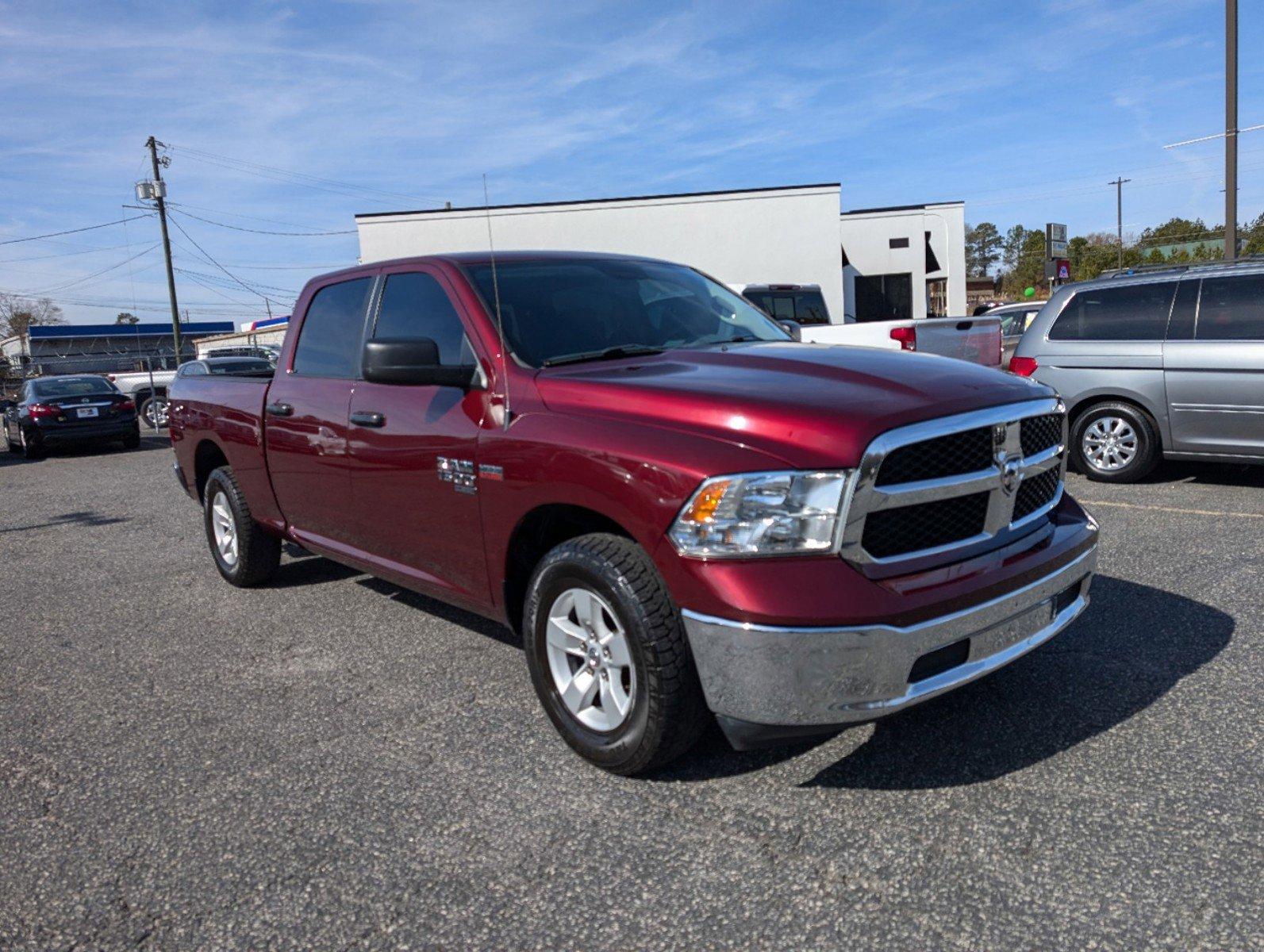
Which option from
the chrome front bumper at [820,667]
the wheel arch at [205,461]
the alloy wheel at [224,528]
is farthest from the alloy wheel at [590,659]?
the wheel arch at [205,461]

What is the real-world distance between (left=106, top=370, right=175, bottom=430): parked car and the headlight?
79.0 feet

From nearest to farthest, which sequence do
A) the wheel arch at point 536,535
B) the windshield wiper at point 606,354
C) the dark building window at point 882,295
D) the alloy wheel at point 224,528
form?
the wheel arch at point 536,535, the windshield wiper at point 606,354, the alloy wheel at point 224,528, the dark building window at point 882,295

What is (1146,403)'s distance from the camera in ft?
26.5

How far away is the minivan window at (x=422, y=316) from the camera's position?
3961 mm

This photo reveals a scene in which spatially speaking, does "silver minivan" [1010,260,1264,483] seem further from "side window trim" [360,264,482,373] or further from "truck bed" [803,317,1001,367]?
"side window trim" [360,264,482,373]

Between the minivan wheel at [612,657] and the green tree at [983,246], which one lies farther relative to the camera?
the green tree at [983,246]

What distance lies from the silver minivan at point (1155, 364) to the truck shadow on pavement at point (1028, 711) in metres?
3.75

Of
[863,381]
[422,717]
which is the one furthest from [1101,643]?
[422,717]

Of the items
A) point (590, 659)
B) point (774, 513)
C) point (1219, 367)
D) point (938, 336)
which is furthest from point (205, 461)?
point (1219, 367)

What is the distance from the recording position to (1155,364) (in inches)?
315

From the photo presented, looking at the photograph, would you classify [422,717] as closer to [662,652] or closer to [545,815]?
[545,815]

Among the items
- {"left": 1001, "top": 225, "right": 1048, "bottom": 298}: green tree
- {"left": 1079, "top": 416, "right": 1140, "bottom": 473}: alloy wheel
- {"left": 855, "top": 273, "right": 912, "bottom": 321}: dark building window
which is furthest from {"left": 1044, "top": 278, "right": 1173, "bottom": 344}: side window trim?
{"left": 1001, "top": 225, "right": 1048, "bottom": 298}: green tree

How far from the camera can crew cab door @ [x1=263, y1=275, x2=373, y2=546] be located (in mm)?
4590

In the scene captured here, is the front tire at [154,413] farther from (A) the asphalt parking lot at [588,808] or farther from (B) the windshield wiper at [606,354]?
(B) the windshield wiper at [606,354]
